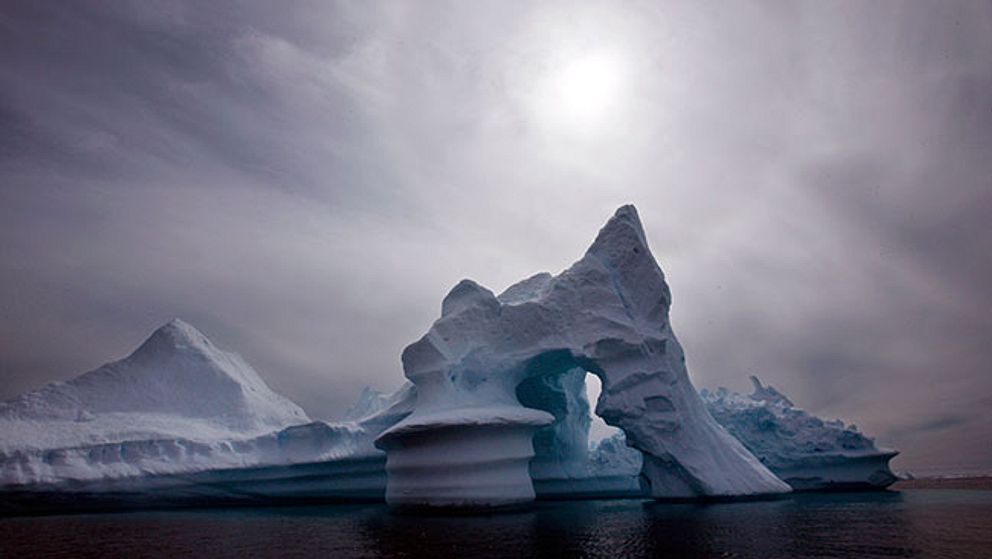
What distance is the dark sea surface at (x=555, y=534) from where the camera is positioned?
7.80 meters

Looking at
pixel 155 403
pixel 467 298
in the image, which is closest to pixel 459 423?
pixel 467 298

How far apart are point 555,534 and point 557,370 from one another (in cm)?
Answer: 901

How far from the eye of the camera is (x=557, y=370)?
18500mm

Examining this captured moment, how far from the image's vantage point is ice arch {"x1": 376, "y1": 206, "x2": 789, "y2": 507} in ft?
47.8

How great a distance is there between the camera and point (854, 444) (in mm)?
22609

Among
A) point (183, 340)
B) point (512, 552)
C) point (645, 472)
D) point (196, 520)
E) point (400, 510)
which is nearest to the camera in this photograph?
point (512, 552)

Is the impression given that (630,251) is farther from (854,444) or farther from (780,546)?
(854,444)

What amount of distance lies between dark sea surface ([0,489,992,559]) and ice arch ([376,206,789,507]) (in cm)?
133

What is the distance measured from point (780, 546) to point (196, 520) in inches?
475

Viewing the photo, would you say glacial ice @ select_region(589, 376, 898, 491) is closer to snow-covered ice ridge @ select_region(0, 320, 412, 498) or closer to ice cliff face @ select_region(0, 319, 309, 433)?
snow-covered ice ridge @ select_region(0, 320, 412, 498)

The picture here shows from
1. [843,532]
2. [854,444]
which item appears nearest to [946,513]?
[843,532]

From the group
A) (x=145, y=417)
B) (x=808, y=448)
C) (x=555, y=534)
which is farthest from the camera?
(x=808, y=448)

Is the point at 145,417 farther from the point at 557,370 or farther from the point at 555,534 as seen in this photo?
the point at 555,534

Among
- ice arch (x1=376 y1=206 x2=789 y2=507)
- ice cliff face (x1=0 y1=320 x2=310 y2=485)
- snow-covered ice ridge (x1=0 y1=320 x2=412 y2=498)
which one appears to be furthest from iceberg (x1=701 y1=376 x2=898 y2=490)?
ice cliff face (x1=0 y1=320 x2=310 y2=485)
